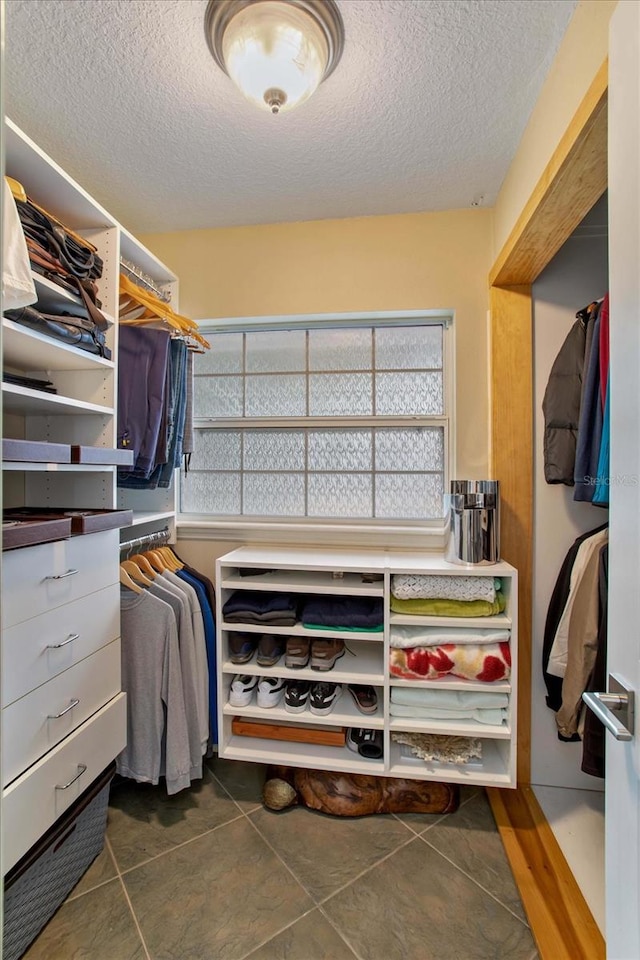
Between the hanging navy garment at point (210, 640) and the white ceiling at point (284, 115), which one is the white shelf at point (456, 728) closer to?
the hanging navy garment at point (210, 640)

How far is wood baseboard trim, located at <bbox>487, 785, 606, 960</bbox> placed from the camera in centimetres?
116

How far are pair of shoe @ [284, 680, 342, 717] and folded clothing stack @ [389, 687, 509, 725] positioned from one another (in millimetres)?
237

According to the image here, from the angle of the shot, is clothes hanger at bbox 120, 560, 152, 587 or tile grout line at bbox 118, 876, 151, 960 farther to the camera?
clothes hanger at bbox 120, 560, 152, 587

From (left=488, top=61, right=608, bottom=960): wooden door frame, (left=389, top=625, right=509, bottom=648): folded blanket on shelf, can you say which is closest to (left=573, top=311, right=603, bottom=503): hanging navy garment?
(left=488, top=61, right=608, bottom=960): wooden door frame

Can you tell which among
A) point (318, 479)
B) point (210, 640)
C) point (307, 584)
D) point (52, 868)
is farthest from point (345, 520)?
point (52, 868)

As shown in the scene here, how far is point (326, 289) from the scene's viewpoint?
192cm

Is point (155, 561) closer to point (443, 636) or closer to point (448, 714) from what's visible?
point (443, 636)

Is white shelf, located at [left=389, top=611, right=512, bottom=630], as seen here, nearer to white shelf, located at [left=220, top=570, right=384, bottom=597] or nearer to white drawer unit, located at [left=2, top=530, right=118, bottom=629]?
white shelf, located at [left=220, top=570, right=384, bottom=597]

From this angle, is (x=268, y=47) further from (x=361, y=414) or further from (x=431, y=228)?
(x=361, y=414)

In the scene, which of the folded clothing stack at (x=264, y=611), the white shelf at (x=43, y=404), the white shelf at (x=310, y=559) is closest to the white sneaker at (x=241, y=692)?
the folded clothing stack at (x=264, y=611)

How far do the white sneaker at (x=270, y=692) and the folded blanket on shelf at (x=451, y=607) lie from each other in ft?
1.89

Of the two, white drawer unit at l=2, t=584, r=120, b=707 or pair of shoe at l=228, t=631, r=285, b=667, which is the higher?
white drawer unit at l=2, t=584, r=120, b=707

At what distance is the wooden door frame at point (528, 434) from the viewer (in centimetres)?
112

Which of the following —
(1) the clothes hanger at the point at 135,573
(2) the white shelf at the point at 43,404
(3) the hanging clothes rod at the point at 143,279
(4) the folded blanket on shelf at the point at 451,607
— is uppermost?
(3) the hanging clothes rod at the point at 143,279
